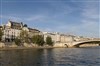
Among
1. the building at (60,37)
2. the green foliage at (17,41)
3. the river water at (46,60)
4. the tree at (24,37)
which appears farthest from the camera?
the building at (60,37)

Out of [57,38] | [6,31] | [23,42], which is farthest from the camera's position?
[57,38]

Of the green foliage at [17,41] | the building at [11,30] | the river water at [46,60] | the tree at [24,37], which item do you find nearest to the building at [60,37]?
the building at [11,30]

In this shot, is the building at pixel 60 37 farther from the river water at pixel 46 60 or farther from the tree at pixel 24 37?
the river water at pixel 46 60

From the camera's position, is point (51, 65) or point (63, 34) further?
point (63, 34)

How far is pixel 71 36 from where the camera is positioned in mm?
164875

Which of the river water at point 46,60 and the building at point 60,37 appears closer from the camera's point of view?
the river water at point 46,60

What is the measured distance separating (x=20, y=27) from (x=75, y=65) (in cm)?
10169

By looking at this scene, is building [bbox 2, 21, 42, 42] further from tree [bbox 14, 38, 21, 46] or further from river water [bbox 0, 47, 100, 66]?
river water [bbox 0, 47, 100, 66]

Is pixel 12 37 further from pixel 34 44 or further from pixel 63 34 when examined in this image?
pixel 63 34

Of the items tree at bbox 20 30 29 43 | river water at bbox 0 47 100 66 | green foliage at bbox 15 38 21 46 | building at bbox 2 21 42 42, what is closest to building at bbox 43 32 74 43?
building at bbox 2 21 42 42

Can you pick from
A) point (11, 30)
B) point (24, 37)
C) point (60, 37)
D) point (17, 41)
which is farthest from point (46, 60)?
point (60, 37)

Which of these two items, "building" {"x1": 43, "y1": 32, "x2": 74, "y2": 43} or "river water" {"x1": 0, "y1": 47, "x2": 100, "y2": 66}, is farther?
"building" {"x1": 43, "y1": 32, "x2": 74, "y2": 43}

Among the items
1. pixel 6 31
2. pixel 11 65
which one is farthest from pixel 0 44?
pixel 11 65

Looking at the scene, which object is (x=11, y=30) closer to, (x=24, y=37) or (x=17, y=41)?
(x=24, y=37)
